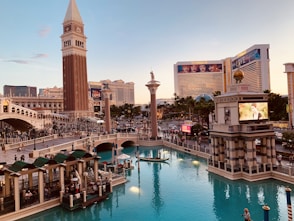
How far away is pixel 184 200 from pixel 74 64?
305 feet

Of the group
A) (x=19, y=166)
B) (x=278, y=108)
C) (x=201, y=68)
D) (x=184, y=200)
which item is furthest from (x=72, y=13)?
(x=201, y=68)

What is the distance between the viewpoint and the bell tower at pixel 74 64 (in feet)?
348

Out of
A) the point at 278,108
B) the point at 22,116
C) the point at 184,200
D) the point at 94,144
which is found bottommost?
the point at 184,200

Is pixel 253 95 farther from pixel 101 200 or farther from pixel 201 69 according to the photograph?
pixel 201 69

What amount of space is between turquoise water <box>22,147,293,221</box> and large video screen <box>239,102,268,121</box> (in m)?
7.19

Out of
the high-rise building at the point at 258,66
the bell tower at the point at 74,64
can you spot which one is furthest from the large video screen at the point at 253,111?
the high-rise building at the point at 258,66

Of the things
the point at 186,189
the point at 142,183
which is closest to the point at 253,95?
the point at 186,189

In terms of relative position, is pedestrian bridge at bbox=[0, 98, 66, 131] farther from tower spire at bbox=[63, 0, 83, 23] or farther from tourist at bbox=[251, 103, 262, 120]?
tourist at bbox=[251, 103, 262, 120]

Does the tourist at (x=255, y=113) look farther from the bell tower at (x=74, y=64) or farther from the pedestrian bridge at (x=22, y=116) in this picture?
the bell tower at (x=74, y=64)

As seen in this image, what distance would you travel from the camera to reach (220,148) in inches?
1270

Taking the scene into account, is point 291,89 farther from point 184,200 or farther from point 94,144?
point 184,200

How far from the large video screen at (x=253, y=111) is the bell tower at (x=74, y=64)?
86.0 metres

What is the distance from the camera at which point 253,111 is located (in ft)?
97.1

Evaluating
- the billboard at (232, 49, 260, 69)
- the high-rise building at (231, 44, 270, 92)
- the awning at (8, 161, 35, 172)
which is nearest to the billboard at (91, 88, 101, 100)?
the billboard at (232, 49, 260, 69)
